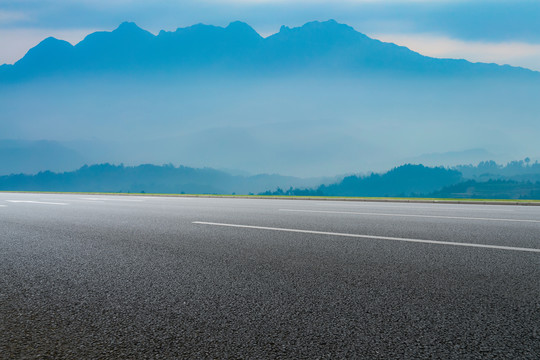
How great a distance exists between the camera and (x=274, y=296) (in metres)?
3.85

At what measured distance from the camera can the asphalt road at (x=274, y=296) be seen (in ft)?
9.21

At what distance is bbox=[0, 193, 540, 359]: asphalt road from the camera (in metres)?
2.81

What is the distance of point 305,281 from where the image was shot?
4355mm

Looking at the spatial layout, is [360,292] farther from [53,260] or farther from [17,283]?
[53,260]

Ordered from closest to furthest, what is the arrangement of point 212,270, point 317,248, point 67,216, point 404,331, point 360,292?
point 404,331
point 360,292
point 212,270
point 317,248
point 67,216

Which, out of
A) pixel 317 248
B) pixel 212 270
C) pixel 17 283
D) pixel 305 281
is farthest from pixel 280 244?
pixel 17 283

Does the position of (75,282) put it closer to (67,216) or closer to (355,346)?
(355,346)

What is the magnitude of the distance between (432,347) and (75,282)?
11.2 ft

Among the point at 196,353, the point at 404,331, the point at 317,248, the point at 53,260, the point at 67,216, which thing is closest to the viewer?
the point at 196,353

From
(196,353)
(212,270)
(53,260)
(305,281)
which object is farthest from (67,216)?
(196,353)

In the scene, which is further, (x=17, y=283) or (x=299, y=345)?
(x=17, y=283)

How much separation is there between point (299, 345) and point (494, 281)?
2464 mm

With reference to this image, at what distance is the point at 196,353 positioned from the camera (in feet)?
8.82

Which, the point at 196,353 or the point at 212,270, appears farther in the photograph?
the point at 212,270
